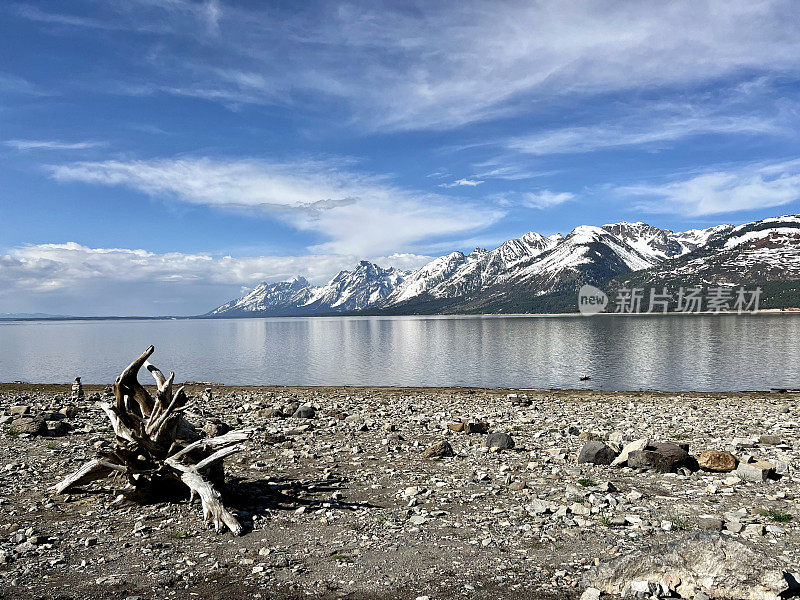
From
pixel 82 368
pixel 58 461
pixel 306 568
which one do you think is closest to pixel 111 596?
pixel 306 568

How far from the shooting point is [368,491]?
16.4m

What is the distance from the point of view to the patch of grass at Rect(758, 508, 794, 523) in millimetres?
12914

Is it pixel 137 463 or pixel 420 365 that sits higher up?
pixel 137 463

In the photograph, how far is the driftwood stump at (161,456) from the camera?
14078 millimetres

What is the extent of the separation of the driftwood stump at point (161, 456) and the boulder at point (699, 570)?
30.8 feet

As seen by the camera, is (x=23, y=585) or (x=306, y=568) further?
(x=306, y=568)

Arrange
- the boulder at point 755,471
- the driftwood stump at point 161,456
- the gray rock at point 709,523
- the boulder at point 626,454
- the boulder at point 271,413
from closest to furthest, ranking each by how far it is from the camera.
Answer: the gray rock at point 709,523 < the driftwood stump at point 161,456 < the boulder at point 755,471 < the boulder at point 626,454 < the boulder at point 271,413

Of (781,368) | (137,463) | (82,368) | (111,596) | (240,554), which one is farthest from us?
(82,368)

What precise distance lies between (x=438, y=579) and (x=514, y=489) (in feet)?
21.1

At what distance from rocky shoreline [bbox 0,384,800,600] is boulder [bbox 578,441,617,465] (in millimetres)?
81

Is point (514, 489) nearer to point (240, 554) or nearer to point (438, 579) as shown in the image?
point (438, 579)

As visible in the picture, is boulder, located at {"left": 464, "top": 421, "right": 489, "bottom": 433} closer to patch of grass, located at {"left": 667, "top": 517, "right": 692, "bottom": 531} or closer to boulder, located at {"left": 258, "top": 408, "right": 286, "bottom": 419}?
boulder, located at {"left": 258, "top": 408, "right": 286, "bottom": 419}

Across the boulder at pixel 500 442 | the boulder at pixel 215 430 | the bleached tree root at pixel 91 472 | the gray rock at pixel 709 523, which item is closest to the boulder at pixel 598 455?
the boulder at pixel 500 442

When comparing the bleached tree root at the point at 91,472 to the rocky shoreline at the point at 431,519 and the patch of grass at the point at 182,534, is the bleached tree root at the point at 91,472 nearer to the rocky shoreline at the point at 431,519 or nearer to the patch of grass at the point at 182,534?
the rocky shoreline at the point at 431,519
